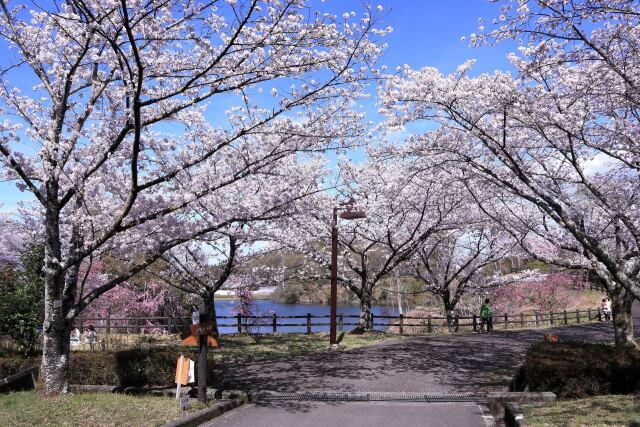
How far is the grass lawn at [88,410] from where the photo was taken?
644 cm

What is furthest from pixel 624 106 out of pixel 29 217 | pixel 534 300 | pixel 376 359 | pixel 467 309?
pixel 534 300

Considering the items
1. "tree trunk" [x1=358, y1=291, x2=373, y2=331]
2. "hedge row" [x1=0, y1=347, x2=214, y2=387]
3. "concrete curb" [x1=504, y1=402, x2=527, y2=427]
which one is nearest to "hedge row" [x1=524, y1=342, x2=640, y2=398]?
"concrete curb" [x1=504, y1=402, x2=527, y2=427]

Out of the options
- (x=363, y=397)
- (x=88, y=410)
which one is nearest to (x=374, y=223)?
(x=363, y=397)

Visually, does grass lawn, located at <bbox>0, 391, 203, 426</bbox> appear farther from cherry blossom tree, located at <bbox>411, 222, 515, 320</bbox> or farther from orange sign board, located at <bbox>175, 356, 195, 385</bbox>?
cherry blossom tree, located at <bbox>411, 222, 515, 320</bbox>

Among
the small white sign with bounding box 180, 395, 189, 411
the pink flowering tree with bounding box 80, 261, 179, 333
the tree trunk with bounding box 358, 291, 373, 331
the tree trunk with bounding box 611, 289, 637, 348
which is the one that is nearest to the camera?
the small white sign with bounding box 180, 395, 189, 411

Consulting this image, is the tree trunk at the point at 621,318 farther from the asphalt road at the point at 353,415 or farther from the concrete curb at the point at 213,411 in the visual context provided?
the concrete curb at the point at 213,411

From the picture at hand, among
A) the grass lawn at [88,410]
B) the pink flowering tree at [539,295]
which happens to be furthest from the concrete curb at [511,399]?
the pink flowering tree at [539,295]

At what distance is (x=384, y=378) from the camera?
10.5 meters

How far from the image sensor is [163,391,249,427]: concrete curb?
6593 millimetres

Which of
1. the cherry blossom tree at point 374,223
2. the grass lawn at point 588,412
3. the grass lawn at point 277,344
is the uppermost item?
the cherry blossom tree at point 374,223

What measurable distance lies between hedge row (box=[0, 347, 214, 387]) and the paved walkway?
124cm

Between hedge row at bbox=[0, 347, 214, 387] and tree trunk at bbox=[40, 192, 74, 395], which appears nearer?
tree trunk at bbox=[40, 192, 74, 395]

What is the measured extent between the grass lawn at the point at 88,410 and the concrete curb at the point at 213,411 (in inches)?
7.8

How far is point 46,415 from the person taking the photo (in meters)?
6.64
